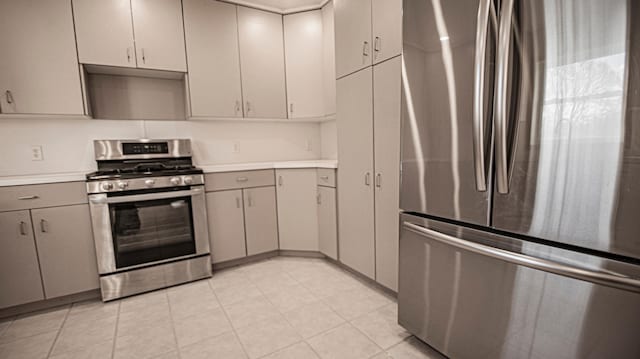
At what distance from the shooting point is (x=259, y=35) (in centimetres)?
276

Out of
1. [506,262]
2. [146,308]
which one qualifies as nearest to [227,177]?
[146,308]

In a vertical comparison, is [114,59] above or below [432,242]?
above

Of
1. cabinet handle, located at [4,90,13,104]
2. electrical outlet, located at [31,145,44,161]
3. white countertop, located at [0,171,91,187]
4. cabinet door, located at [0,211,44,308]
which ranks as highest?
cabinet handle, located at [4,90,13,104]

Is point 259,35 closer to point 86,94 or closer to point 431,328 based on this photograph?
point 86,94

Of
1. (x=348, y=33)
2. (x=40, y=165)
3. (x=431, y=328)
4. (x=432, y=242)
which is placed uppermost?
(x=348, y=33)

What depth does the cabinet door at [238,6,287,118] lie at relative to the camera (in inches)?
107

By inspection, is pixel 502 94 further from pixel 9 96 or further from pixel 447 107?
pixel 9 96

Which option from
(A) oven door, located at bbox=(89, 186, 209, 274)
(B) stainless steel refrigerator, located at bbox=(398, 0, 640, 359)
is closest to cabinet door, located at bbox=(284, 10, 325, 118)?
(A) oven door, located at bbox=(89, 186, 209, 274)

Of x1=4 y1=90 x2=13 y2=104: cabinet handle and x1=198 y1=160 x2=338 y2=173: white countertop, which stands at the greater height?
x1=4 y1=90 x2=13 y2=104: cabinet handle

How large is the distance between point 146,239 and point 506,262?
7.77 feet

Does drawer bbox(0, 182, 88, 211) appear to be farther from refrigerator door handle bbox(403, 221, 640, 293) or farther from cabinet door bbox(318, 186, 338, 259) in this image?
refrigerator door handle bbox(403, 221, 640, 293)

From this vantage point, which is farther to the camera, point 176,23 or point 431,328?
point 176,23

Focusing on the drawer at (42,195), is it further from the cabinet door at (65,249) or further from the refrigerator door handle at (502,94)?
the refrigerator door handle at (502,94)

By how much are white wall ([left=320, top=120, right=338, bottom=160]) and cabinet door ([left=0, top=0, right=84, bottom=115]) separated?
7.27ft
